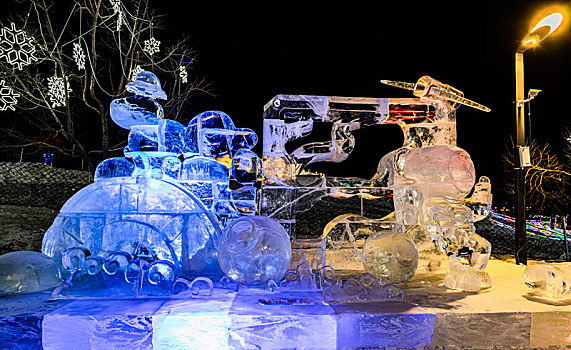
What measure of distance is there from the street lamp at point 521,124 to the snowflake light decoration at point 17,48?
381 inches

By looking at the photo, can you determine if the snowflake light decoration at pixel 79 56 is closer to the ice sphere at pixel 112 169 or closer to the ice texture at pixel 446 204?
the ice sphere at pixel 112 169

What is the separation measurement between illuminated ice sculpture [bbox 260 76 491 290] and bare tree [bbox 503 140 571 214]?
8.10 metres

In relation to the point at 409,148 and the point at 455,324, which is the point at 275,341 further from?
the point at 409,148

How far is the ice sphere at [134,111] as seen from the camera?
12.7ft

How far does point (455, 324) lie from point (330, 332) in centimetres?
83

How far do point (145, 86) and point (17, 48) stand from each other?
26.8 feet

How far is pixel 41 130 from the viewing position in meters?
10.6

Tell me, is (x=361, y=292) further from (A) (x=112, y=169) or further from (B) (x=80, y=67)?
(B) (x=80, y=67)

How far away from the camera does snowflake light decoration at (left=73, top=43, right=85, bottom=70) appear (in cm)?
994

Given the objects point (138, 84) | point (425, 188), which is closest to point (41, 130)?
point (138, 84)

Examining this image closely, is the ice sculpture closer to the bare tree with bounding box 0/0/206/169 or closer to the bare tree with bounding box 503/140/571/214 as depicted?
the bare tree with bounding box 0/0/206/169

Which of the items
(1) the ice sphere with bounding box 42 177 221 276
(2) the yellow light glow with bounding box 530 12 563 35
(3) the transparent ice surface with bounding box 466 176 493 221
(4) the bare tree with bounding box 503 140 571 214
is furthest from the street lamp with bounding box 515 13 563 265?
(4) the bare tree with bounding box 503 140 571 214

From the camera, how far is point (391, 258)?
11.4 feet

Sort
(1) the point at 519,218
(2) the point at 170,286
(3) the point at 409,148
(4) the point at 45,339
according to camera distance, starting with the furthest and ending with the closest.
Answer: (1) the point at 519,218, (3) the point at 409,148, (2) the point at 170,286, (4) the point at 45,339
